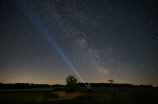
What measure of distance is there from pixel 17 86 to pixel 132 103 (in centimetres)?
8440

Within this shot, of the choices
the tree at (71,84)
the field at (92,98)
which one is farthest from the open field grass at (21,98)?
the tree at (71,84)

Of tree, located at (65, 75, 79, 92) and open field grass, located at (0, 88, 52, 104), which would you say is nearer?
open field grass, located at (0, 88, 52, 104)

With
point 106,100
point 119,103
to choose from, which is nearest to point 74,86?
point 106,100

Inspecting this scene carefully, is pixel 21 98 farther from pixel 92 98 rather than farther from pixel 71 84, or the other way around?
pixel 92 98

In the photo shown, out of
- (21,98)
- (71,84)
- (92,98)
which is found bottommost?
(92,98)

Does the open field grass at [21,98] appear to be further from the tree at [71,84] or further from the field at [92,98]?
the tree at [71,84]

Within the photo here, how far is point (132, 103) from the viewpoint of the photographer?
14055mm

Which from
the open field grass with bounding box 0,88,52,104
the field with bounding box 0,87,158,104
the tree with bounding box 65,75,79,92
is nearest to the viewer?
the field with bounding box 0,87,158,104

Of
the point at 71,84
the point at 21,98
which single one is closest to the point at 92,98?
the point at 71,84

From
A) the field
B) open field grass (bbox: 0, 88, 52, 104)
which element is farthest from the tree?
open field grass (bbox: 0, 88, 52, 104)

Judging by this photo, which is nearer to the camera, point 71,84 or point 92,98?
point 92,98

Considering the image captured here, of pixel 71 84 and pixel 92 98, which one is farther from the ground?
pixel 71 84

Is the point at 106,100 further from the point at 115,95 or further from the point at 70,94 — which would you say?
the point at 70,94

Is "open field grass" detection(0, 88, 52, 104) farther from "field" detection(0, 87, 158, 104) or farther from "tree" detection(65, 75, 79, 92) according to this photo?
"tree" detection(65, 75, 79, 92)
